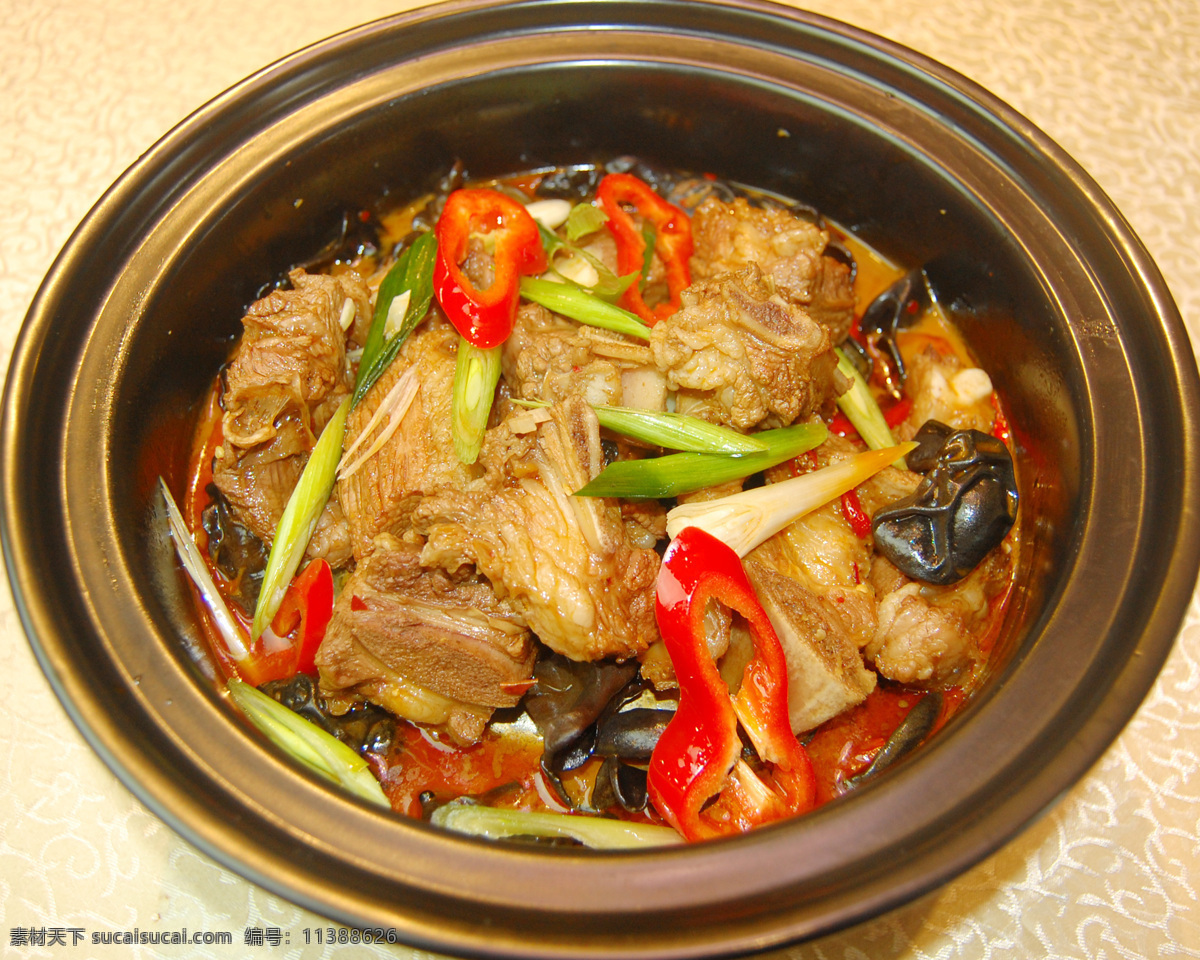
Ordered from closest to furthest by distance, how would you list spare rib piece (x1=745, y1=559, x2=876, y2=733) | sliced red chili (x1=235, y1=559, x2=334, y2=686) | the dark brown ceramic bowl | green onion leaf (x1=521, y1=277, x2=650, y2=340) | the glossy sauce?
1. the dark brown ceramic bowl
2. spare rib piece (x1=745, y1=559, x2=876, y2=733)
3. the glossy sauce
4. sliced red chili (x1=235, y1=559, x2=334, y2=686)
5. green onion leaf (x1=521, y1=277, x2=650, y2=340)

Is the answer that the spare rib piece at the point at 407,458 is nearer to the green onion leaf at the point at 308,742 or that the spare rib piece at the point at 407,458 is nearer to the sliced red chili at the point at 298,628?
the sliced red chili at the point at 298,628

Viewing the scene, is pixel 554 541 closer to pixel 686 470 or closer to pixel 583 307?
pixel 686 470

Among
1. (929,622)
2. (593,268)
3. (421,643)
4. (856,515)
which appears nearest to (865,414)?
(856,515)

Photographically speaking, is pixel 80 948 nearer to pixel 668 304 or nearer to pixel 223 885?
pixel 223 885

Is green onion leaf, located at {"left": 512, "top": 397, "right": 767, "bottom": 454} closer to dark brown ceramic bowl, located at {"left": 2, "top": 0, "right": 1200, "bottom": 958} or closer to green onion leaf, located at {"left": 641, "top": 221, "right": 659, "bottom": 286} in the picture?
green onion leaf, located at {"left": 641, "top": 221, "right": 659, "bottom": 286}

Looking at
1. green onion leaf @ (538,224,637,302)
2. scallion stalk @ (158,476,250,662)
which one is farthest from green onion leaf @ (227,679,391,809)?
green onion leaf @ (538,224,637,302)

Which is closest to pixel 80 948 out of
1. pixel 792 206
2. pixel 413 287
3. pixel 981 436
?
pixel 413 287

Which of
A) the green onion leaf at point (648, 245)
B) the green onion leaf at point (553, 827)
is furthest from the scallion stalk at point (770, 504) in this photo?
the green onion leaf at point (648, 245)
